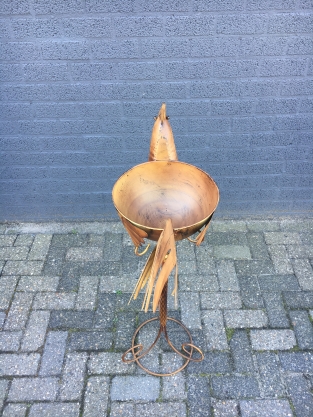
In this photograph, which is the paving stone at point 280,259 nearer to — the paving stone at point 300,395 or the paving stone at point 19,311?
the paving stone at point 300,395

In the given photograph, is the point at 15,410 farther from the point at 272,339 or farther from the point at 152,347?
the point at 272,339

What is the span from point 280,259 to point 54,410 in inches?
87.8

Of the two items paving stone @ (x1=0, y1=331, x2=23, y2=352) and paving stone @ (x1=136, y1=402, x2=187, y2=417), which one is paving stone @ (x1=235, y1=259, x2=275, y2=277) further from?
paving stone @ (x1=0, y1=331, x2=23, y2=352)

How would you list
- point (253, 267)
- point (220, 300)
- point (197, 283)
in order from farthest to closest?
point (253, 267)
point (197, 283)
point (220, 300)

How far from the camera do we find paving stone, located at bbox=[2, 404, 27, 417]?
239 centimetres

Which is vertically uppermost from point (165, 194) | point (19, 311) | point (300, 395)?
point (165, 194)

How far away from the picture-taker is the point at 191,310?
2.98 m

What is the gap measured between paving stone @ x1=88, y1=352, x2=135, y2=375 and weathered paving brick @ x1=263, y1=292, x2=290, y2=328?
1.15m

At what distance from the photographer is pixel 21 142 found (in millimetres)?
3416

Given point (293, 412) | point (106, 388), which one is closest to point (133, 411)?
point (106, 388)

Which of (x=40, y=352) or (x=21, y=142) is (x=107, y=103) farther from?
(x=40, y=352)

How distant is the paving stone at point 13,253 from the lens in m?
3.44

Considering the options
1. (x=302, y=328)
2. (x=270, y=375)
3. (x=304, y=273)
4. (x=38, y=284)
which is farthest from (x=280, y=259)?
(x=38, y=284)

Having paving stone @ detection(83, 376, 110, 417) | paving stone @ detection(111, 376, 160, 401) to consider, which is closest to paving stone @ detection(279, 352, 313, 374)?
paving stone @ detection(111, 376, 160, 401)
